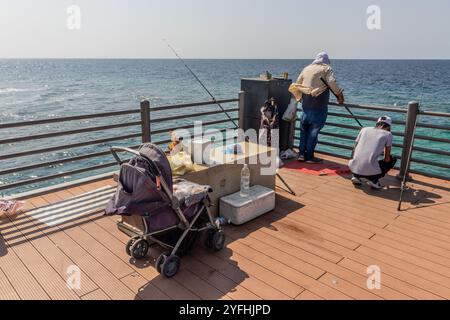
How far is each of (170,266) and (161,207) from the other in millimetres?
598

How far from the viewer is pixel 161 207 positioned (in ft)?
11.1

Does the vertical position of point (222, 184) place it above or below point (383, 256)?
above

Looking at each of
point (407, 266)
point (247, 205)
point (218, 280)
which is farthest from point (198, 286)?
A: point (407, 266)

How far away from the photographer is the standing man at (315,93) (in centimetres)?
666

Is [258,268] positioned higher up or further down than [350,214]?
further down

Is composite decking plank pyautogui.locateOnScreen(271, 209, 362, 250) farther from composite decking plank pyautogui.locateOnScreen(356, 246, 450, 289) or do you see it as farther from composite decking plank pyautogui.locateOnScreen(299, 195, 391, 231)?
composite decking plank pyautogui.locateOnScreen(299, 195, 391, 231)

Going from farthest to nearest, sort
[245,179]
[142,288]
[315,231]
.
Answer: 1. [245,179]
2. [315,231]
3. [142,288]

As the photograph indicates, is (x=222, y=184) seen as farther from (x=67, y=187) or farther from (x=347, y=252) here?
(x=67, y=187)

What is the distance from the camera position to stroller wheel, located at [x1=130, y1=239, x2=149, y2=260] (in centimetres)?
365

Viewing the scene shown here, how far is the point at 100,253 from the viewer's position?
388cm

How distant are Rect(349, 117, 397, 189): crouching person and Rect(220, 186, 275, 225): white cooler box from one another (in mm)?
1757

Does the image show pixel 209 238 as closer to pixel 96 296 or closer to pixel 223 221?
pixel 223 221
